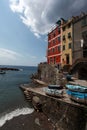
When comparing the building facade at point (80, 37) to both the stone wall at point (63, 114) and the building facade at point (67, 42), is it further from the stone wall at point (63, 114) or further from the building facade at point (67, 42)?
the stone wall at point (63, 114)

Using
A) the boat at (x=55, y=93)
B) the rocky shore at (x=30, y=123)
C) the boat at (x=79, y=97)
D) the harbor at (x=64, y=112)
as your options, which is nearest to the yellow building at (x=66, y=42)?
the boat at (x=55, y=93)

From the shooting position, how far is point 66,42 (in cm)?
4559

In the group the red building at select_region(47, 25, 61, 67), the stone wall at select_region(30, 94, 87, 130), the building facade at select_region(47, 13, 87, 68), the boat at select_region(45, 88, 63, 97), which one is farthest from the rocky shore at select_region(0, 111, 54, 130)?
the red building at select_region(47, 25, 61, 67)

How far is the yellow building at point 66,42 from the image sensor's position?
43.7 metres

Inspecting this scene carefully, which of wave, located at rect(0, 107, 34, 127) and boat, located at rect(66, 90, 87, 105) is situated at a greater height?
boat, located at rect(66, 90, 87, 105)

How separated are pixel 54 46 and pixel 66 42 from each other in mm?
8031

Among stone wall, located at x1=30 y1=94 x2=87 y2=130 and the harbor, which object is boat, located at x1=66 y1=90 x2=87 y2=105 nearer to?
the harbor

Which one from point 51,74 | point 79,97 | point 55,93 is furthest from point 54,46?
point 79,97

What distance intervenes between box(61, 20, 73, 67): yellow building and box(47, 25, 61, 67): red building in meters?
2.55

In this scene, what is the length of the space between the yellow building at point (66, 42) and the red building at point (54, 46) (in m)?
2.55

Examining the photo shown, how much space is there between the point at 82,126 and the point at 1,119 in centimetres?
1411

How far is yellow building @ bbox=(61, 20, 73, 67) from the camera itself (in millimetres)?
43719

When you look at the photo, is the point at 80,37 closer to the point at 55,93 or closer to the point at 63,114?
the point at 55,93

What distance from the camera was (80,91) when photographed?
69.4 ft
